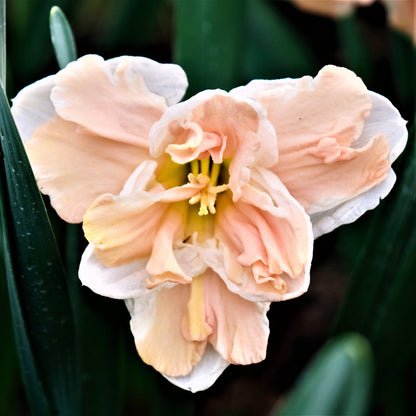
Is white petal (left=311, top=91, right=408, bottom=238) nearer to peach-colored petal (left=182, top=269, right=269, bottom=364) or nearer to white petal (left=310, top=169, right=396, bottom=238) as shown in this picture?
white petal (left=310, top=169, right=396, bottom=238)

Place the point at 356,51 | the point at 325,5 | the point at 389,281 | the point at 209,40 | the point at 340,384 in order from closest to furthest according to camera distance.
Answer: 1. the point at 340,384
2. the point at 389,281
3. the point at 209,40
4. the point at 325,5
5. the point at 356,51

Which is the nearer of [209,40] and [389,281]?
[389,281]

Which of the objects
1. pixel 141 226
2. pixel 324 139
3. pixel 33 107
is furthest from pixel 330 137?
pixel 33 107

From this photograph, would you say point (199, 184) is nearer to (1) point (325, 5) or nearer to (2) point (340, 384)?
(2) point (340, 384)

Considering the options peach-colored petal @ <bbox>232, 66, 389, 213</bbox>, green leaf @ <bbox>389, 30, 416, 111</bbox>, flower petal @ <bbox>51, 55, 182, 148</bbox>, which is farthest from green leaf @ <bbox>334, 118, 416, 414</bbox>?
green leaf @ <bbox>389, 30, 416, 111</bbox>

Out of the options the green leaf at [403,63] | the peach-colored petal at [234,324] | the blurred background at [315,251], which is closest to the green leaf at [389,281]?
the blurred background at [315,251]

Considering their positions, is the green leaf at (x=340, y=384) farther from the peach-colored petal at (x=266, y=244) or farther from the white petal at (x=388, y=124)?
the white petal at (x=388, y=124)

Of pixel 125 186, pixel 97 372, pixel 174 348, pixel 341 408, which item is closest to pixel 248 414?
pixel 97 372

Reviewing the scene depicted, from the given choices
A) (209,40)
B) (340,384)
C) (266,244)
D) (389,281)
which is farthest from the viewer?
(209,40)
